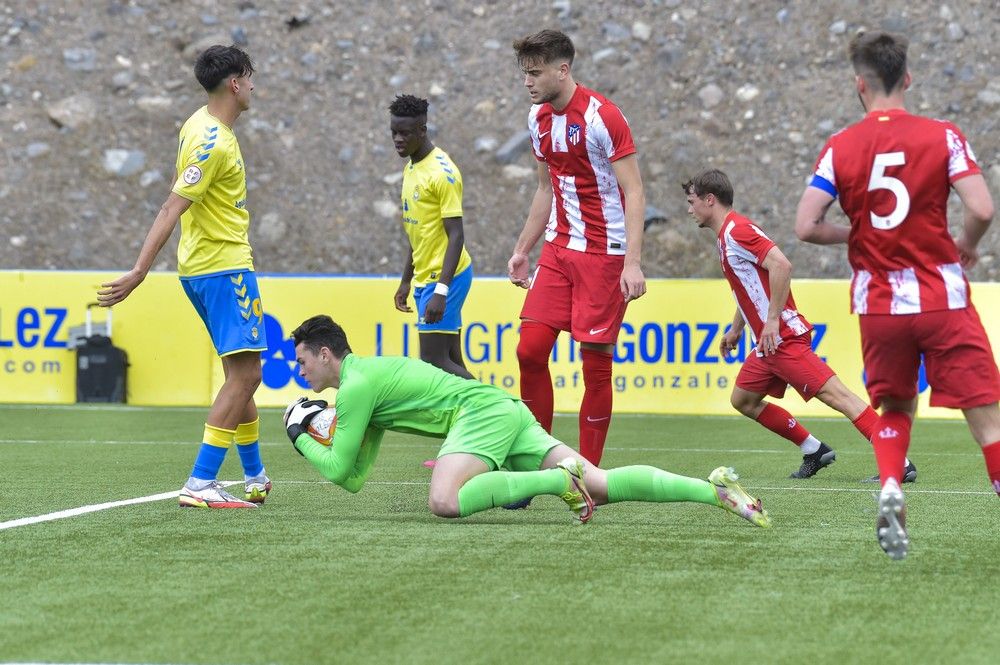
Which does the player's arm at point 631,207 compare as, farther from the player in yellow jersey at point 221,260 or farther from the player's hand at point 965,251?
the player's hand at point 965,251

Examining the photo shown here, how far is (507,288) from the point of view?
48.9ft

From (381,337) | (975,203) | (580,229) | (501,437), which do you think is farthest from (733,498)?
(381,337)

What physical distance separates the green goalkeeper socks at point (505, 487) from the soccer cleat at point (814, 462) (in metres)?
3.26

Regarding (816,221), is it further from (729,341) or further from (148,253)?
(729,341)

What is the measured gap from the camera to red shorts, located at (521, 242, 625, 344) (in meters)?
7.71

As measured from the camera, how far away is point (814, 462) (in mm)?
9164

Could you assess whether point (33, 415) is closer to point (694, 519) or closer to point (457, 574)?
point (694, 519)

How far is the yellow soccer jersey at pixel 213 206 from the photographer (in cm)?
712

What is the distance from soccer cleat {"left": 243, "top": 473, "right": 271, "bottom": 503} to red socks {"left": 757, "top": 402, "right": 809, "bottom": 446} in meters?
3.26

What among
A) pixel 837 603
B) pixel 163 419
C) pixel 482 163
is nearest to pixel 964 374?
pixel 837 603

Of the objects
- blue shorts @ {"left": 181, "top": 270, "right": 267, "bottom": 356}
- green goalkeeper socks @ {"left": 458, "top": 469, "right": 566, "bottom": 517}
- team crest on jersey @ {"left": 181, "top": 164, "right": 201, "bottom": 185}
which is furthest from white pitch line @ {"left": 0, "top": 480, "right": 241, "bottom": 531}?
green goalkeeper socks @ {"left": 458, "top": 469, "right": 566, "bottom": 517}

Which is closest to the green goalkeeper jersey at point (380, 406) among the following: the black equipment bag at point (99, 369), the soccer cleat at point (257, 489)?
the soccer cleat at point (257, 489)

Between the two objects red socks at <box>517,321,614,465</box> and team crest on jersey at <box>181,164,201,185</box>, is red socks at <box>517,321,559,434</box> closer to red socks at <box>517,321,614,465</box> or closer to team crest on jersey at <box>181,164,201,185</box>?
red socks at <box>517,321,614,465</box>

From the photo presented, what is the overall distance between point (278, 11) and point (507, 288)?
11101 mm
